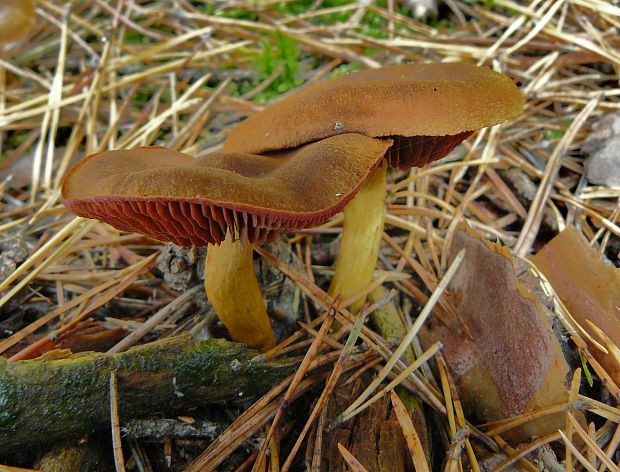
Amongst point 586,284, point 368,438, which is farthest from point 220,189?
point 586,284

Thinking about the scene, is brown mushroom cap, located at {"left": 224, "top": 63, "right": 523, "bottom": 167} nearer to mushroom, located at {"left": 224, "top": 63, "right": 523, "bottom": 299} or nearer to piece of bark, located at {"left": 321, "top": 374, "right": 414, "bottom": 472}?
mushroom, located at {"left": 224, "top": 63, "right": 523, "bottom": 299}

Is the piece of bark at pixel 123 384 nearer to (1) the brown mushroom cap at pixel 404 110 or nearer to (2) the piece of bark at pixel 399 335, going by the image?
(2) the piece of bark at pixel 399 335

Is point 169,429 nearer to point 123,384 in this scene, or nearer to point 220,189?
point 123,384

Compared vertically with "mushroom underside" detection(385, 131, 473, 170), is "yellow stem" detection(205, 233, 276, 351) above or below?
below

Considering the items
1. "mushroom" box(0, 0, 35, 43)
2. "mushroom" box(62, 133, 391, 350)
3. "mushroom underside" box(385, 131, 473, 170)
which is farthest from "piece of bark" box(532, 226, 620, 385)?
"mushroom" box(0, 0, 35, 43)

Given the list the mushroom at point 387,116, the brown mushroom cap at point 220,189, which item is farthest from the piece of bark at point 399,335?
the brown mushroom cap at point 220,189

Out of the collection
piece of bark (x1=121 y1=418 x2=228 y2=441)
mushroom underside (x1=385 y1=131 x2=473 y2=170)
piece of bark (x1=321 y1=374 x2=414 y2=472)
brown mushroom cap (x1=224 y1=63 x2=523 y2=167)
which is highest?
brown mushroom cap (x1=224 y1=63 x2=523 y2=167)
